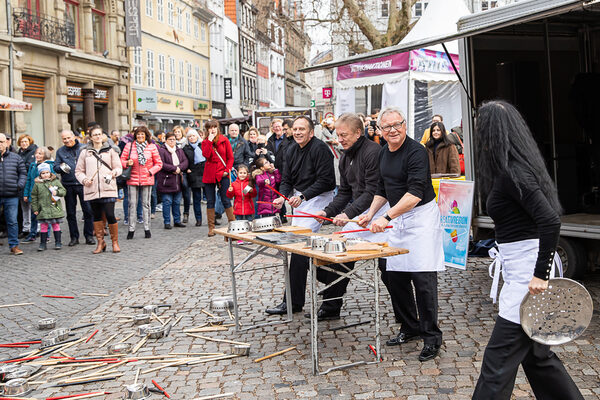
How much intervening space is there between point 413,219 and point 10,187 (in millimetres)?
8595

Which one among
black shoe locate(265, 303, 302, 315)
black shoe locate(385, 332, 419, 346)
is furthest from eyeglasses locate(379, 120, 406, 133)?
black shoe locate(265, 303, 302, 315)

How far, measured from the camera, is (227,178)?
13.6 meters

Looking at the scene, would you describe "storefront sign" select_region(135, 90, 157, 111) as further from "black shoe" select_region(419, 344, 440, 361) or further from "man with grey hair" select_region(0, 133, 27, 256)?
"black shoe" select_region(419, 344, 440, 361)

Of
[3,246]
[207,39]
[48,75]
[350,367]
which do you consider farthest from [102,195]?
[207,39]

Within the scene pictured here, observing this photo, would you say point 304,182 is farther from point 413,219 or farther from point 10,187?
point 10,187

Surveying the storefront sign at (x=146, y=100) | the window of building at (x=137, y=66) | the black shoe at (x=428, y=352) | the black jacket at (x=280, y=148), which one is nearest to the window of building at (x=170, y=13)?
the window of building at (x=137, y=66)

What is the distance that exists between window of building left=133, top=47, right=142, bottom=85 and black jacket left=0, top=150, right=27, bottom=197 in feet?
73.0

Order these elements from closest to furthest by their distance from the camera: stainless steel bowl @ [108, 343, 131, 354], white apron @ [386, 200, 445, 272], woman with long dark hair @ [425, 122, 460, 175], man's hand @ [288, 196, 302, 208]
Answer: white apron @ [386, 200, 445, 272], stainless steel bowl @ [108, 343, 131, 354], man's hand @ [288, 196, 302, 208], woman with long dark hair @ [425, 122, 460, 175]

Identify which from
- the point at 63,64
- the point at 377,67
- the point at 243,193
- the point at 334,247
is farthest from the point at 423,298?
the point at 63,64

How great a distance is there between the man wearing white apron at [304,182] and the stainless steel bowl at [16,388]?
2720mm

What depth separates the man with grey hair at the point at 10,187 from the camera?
478 inches

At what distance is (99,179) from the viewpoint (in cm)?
1163

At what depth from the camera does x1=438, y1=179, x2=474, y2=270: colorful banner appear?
27.8 feet

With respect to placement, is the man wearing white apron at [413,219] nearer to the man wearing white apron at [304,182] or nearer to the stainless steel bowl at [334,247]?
the stainless steel bowl at [334,247]
